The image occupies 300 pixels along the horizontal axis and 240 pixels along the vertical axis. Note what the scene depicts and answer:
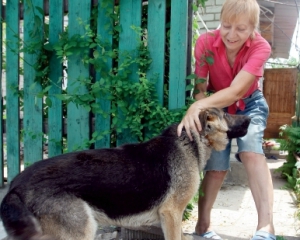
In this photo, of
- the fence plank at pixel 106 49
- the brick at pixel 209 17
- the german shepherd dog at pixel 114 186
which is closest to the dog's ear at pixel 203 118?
the german shepherd dog at pixel 114 186

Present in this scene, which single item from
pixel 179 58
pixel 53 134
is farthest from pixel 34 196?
pixel 179 58

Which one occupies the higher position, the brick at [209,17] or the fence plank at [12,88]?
the brick at [209,17]

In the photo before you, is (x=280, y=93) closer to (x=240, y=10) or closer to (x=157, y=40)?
(x=157, y=40)

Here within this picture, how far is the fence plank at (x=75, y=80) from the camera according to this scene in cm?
429

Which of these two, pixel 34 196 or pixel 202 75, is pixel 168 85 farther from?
pixel 34 196

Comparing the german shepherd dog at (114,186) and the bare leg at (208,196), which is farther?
the bare leg at (208,196)

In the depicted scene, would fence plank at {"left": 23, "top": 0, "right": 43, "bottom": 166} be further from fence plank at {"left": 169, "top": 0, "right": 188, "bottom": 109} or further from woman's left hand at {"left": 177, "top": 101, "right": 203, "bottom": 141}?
woman's left hand at {"left": 177, "top": 101, "right": 203, "bottom": 141}

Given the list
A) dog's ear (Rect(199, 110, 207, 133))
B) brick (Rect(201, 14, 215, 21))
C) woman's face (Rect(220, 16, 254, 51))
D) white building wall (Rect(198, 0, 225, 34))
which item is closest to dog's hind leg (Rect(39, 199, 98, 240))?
dog's ear (Rect(199, 110, 207, 133))

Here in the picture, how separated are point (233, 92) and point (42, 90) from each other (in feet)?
7.71

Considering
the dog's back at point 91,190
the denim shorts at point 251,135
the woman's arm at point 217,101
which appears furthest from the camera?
the denim shorts at point 251,135

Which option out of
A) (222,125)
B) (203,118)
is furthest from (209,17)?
(203,118)

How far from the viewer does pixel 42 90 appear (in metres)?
4.50

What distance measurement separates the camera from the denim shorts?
3.67 meters

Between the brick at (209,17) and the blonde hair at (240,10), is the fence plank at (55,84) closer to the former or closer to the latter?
the blonde hair at (240,10)
